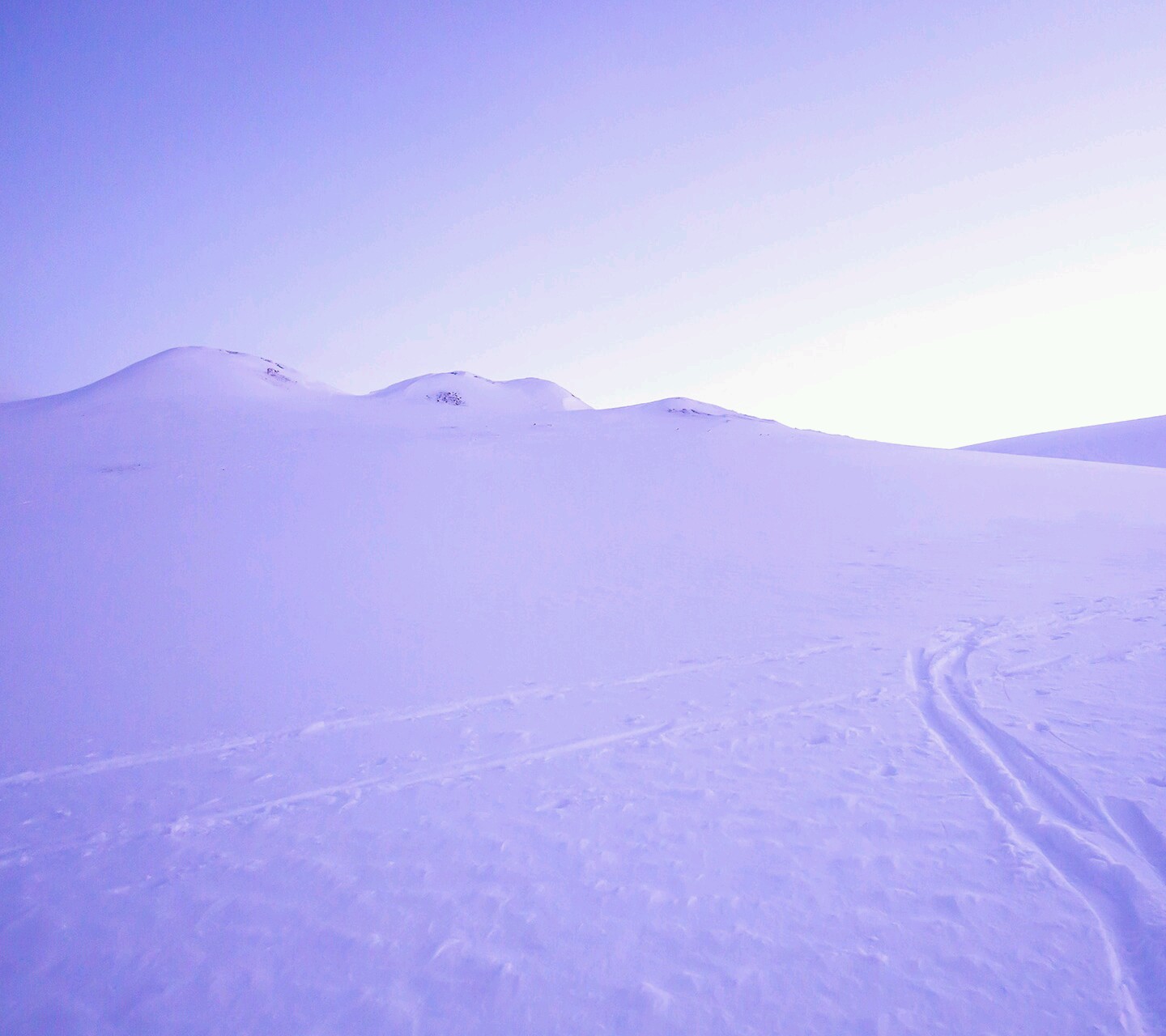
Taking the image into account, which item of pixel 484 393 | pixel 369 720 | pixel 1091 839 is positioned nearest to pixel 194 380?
pixel 484 393

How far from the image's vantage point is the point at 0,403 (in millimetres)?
26219

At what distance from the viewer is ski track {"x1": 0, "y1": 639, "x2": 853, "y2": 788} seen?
591cm

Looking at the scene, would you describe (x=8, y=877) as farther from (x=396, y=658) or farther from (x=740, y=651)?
(x=740, y=651)

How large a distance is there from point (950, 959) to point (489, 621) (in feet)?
23.5

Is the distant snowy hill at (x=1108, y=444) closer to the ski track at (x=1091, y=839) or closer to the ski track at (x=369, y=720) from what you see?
the ski track at (x=369, y=720)

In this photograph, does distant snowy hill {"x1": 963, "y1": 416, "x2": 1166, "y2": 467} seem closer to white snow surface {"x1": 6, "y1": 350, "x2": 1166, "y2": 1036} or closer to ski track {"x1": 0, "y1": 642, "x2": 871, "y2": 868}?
white snow surface {"x1": 6, "y1": 350, "x2": 1166, "y2": 1036}

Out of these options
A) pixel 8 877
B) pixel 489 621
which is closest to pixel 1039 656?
pixel 489 621

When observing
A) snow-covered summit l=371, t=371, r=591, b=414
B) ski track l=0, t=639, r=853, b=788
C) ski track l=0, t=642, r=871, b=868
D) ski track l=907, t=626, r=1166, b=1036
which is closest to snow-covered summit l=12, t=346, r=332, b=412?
snow-covered summit l=371, t=371, r=591, b=414

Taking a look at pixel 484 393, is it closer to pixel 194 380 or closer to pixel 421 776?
pixel 194 380

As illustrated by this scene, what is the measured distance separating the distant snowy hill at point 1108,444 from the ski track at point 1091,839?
42.8 metres

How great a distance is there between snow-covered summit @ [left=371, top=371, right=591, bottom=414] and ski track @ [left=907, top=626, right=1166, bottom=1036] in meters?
24.1

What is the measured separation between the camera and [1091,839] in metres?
3.92

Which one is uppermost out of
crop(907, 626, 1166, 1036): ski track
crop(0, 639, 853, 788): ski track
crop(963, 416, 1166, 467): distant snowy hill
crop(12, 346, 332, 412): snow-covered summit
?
crop(12, 346, 332, 412): snow-covered summit

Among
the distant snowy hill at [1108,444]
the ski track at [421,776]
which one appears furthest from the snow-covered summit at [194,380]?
the distant snowy hill at [1108,444]
